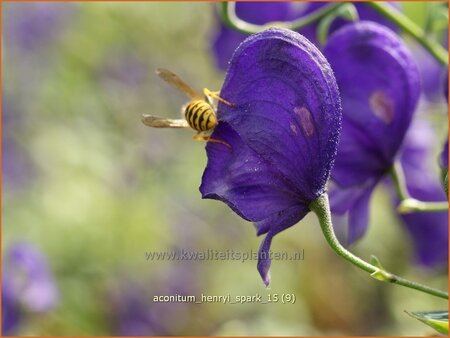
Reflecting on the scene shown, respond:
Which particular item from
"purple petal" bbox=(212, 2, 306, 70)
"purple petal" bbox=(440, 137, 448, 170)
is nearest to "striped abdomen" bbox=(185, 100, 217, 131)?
"purple petal" bbox=(440, 137, 448, 170)

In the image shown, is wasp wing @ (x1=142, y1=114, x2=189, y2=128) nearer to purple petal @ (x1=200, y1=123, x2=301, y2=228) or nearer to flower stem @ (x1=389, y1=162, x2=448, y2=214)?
purple petal @ (x1=200, y1=123, x2=301, y2=228)

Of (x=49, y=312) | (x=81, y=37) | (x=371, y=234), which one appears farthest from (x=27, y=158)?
(x=371, y=234)

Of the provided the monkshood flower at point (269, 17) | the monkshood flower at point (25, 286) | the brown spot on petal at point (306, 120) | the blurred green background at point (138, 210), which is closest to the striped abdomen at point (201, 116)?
the brown spot on petal at point (306, 120)

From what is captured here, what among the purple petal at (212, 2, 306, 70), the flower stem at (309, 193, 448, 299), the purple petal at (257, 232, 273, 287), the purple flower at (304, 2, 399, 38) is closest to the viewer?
the flower stem at (309, 193, 448, 299)

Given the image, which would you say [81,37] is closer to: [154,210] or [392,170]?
[154,210]

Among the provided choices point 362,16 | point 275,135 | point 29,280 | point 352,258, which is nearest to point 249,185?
point 275,135

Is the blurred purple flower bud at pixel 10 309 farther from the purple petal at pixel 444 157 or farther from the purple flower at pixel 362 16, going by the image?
the purple petal at pixel 444 157
